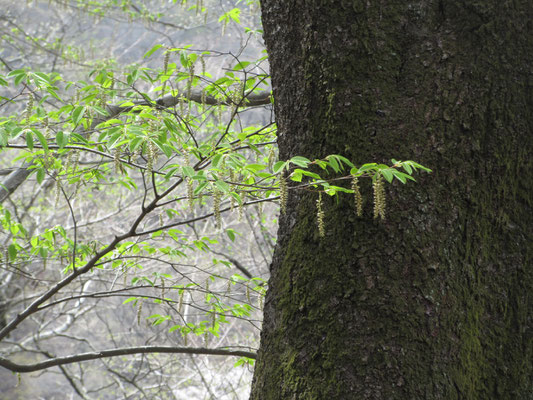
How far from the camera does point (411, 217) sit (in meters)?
1.32

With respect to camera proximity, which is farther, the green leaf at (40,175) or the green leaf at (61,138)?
the green leaf at (40,175)

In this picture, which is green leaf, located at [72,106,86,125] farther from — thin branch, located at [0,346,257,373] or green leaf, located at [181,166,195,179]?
thin branch, located at [0,346,257,373]

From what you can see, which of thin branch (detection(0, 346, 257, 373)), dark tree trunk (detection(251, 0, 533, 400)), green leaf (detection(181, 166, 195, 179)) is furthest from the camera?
thin branch (detection(0, 346, 257, 373))

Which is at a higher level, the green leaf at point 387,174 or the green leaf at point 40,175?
the green leaf at point 40,175

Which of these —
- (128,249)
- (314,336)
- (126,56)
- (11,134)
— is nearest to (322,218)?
(314,336)

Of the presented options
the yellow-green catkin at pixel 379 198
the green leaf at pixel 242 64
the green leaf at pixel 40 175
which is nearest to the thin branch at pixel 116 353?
the green leaf at pixel 40 175

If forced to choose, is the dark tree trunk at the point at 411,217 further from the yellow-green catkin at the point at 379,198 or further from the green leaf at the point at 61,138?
the green leaf at the point at 61,138

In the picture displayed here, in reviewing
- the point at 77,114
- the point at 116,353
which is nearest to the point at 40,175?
the point at 77,114

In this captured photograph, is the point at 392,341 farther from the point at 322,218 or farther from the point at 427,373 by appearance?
the point at 322,218

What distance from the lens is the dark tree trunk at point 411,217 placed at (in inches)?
49.8

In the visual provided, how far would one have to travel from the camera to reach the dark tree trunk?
1266mm

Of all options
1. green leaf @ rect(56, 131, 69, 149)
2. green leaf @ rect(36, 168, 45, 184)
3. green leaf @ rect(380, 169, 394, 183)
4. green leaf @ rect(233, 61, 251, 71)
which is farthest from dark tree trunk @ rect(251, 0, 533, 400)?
green leaf @ rect(36, 168, 45, 184)

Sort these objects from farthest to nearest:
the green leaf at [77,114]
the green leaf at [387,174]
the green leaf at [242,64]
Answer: the green leaf at [242,64] → the green leaf at [77,114] → the green leaf at [387,174]

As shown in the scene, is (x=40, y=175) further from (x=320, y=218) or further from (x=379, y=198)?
(x=379, y=198)
